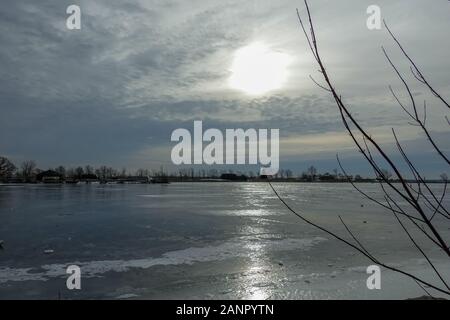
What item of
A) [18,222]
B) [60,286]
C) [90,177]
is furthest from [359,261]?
[90,177]

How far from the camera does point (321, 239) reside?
14.9 m

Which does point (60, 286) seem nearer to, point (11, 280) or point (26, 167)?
point (11, 280)

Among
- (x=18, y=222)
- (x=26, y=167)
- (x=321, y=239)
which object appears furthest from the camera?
(x=26, y=167)

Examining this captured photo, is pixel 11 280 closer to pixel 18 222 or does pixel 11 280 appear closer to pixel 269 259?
pixel 269 259

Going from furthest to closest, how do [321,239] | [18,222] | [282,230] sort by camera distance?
[18,222] < [282,230] < [321,239]

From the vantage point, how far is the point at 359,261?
436 inches
